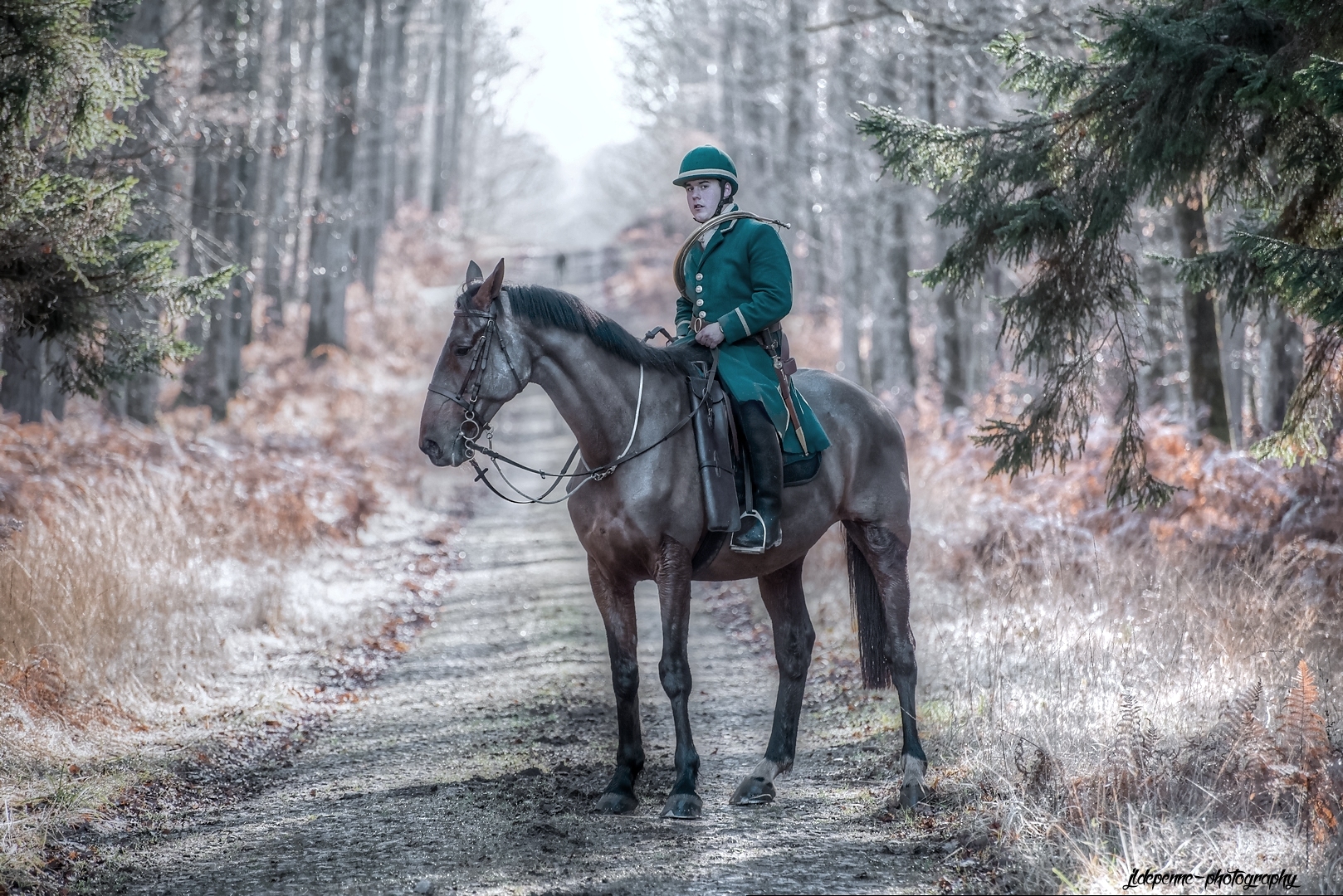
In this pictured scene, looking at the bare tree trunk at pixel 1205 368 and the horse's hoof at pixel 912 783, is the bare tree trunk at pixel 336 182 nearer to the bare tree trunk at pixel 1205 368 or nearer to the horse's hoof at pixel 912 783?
the bare tree trunk at pixel 1205 368

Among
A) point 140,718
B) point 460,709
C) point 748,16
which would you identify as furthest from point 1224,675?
point 748,16

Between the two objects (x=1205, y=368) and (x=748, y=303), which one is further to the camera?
(x=1205, y=368)

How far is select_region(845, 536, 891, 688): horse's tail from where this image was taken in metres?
6.49

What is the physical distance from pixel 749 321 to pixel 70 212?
3921mm

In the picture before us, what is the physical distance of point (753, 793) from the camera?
5.65 m

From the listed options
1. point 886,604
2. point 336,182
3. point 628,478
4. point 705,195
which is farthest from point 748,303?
point 336,182

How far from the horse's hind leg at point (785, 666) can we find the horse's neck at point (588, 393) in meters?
1.45

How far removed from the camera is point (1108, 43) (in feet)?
19.3

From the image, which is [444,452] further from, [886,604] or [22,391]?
[22,391]

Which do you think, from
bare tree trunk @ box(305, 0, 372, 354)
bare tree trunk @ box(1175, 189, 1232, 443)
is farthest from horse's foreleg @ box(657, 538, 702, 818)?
bare tree trunk @ box(305, 0, 372, 354)

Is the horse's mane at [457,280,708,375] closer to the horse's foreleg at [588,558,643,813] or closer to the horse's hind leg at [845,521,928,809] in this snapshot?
the horse's foreleg at [588,558,643,813]

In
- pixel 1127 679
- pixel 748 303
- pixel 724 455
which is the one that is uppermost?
pixel 748 303

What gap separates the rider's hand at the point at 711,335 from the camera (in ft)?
19.1

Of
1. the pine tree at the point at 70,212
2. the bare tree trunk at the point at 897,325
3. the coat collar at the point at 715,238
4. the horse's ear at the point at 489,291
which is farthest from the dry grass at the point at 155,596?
the bare tree trunk at the point at 897,325
